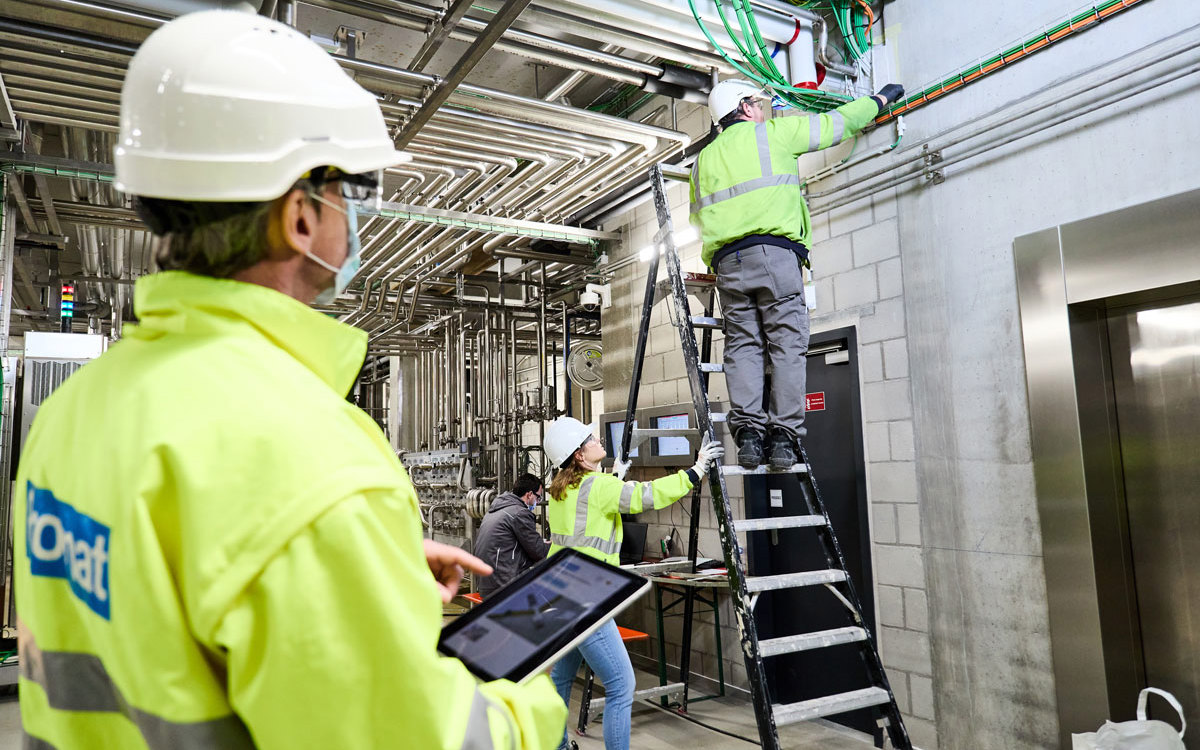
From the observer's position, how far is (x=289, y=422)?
2.45ft

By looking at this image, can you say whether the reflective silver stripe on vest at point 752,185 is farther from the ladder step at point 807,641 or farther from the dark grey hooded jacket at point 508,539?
the dark grey hooded jacket at point 508,539

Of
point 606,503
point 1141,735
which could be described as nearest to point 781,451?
point 606,503

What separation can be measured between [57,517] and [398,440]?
11.7 m

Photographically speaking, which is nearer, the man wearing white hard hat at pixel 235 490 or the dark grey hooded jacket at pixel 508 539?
the man wearing white hard hat at pixel 235 490

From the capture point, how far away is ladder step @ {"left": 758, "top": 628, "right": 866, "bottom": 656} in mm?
2922

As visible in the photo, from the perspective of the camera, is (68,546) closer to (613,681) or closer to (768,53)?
(613,681)

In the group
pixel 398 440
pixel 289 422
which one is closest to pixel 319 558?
pixel 289 422

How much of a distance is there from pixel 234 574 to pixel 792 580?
2775 millimetres

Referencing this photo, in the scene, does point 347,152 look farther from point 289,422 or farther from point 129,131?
point 289,422

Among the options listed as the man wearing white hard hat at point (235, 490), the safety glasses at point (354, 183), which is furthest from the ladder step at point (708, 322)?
the man wearing white hard hat at point (235, 490)

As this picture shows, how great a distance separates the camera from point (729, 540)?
319cm

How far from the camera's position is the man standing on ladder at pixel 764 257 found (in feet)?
12.0

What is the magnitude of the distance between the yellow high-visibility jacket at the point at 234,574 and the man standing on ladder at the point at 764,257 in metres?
2.96

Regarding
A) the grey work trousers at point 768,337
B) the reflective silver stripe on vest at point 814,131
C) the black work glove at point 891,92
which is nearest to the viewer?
the grey work trousers at point 768,337
